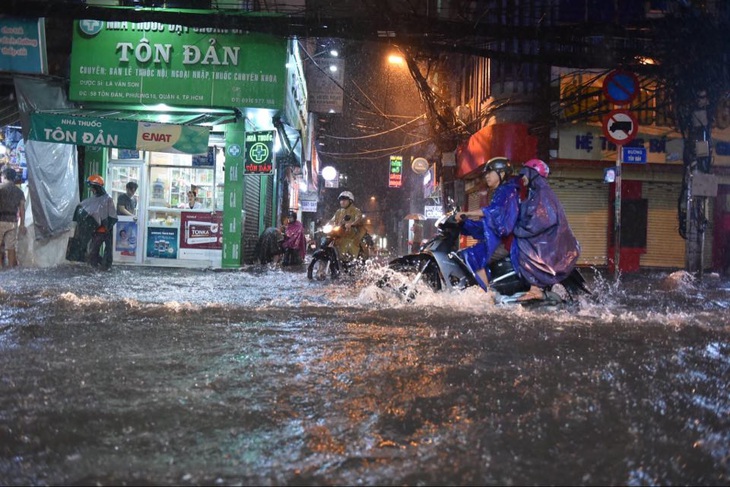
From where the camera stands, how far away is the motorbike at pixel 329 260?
381 inches

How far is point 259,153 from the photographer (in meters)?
12.8

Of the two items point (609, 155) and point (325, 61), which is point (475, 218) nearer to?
point (609, 155)

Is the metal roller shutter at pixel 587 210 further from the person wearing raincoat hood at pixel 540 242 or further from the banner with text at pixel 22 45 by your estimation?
the banner with text at pixel 22 45

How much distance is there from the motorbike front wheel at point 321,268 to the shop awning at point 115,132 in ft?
13.0

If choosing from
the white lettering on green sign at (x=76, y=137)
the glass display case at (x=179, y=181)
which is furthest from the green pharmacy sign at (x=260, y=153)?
the white lettering on green sign at (x=76, y=137)

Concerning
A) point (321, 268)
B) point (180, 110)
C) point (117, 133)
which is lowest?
point (321, 268)

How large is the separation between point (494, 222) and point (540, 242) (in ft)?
1.60

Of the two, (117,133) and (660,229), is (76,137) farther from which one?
(660,229)

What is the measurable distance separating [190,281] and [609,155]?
38.7 feet

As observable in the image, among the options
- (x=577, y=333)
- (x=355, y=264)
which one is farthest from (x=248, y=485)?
(x=355, y=264)

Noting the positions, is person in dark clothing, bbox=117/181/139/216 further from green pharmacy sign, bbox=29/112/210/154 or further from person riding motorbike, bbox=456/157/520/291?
person riding motorbike, bbox=456/157/520/291

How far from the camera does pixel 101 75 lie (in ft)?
42.1

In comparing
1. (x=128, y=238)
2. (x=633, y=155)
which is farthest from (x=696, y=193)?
(x=128, y=238)

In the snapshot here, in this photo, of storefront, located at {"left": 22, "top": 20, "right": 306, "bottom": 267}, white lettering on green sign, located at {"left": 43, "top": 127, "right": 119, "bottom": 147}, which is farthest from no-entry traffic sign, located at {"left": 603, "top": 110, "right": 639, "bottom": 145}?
white lettering on green sign, located at {"left": 43, "top": 127, "right": 119, "bottom": 147}
